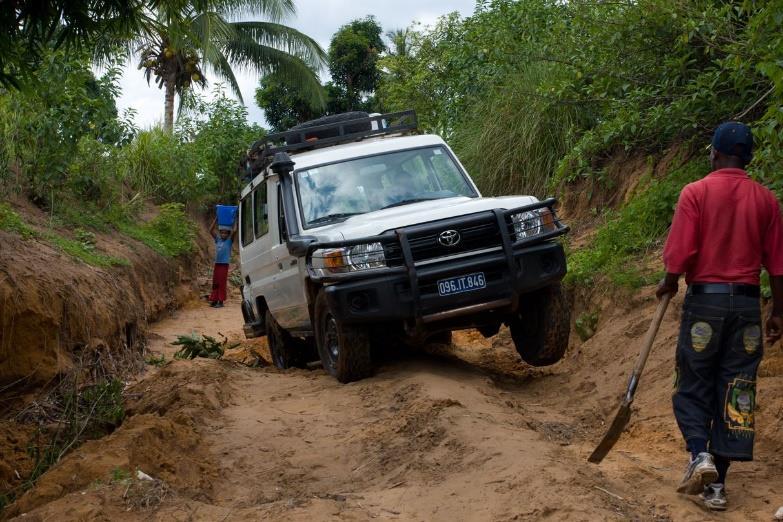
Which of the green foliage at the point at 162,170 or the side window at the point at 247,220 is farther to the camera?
the green foliage at the point at 162,170

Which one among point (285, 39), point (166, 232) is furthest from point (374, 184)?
point (285, 39)

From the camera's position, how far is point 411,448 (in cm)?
623

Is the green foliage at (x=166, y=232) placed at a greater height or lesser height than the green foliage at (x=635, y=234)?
greater

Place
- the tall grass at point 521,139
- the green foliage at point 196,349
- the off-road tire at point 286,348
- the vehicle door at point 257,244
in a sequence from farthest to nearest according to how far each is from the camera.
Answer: the tall grass at point 521,139, the green foliage at point 196,349, the off-road tire at point 286,348, the vehicle door at point 257,244

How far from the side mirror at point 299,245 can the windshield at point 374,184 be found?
0.36 meters

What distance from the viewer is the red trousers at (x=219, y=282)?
62.4 ft

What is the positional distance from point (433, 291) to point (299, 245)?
4.05ft

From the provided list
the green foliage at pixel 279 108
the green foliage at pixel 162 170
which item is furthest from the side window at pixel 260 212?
the green foliage at pixel 279 108

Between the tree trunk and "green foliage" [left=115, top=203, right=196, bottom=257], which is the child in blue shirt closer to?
"green foliage" [left=115, top=203, right=196, bottom=257]

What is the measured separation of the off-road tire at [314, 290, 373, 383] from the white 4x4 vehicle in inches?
0.5

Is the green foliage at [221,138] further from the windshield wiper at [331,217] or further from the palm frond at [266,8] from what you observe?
the windshield wiper at [331,217]

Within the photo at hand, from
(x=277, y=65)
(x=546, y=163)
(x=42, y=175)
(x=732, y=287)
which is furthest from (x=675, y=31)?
(x=277, y=65)

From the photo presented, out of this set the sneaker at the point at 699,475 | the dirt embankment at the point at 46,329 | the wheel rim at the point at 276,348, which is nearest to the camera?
the sneaker at the point at 699,475

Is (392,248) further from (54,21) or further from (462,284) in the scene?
(54,21)
